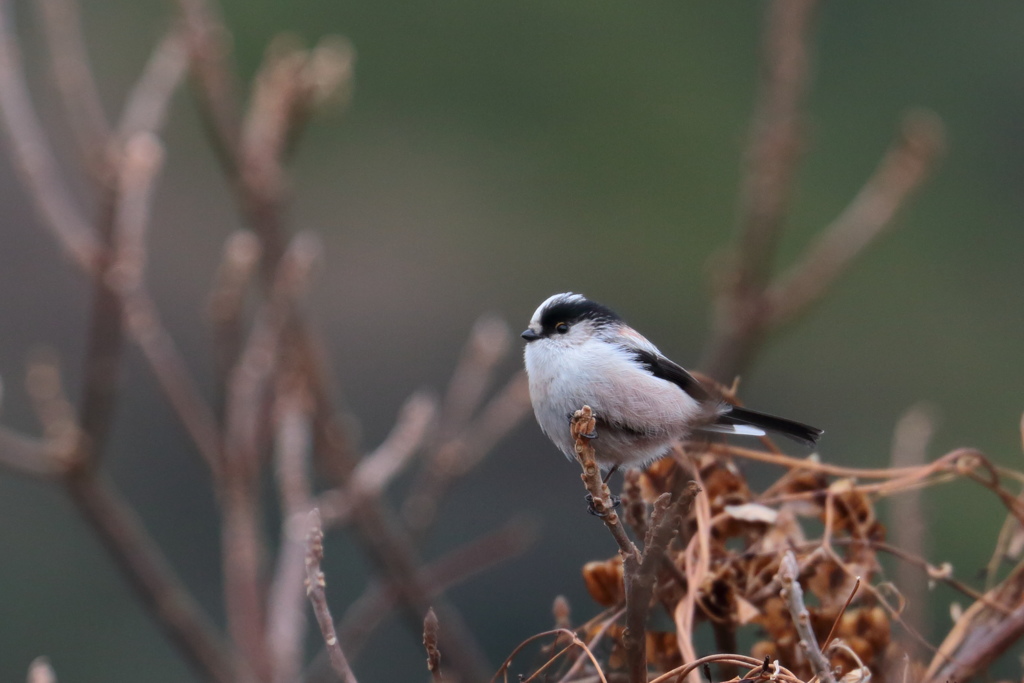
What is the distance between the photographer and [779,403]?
8.84m

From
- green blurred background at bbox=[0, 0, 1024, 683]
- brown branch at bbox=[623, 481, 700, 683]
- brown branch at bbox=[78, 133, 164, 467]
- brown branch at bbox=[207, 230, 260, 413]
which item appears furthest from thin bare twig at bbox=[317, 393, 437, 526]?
green blurred background at bbox=[0, 0, 1024, 683]

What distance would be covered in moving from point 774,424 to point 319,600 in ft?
2.58

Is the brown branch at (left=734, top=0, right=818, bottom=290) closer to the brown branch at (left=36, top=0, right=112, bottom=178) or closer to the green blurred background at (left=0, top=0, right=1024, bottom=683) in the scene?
the brown branch at (left=36, top=0, right=112, bottom=178)

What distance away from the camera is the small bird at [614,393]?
1550mm

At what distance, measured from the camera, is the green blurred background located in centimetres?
723

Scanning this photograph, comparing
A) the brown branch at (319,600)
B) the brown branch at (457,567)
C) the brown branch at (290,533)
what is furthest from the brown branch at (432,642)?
the brown branch at (457,567)

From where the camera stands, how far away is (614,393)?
5.41ft

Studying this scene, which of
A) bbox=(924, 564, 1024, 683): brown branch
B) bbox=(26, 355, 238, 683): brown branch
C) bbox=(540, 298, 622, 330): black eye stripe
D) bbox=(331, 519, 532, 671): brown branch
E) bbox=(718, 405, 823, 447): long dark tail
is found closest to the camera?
bbox=(924, 564, 1024, 683): brown branch

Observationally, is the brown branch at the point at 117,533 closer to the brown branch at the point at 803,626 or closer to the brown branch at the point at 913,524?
the brown branch at the point at 913,524

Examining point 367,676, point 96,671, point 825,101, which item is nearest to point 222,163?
point 367,676

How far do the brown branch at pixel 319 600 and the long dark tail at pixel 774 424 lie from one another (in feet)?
2.28

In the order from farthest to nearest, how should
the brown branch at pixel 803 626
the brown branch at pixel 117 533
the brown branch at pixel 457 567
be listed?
1. the brown branch at pixel 457 567
2. the brown branch at pixel 117 533
3. the brown branch at pixel 803 626

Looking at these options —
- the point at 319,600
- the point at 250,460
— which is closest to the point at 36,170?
the point at 250,460

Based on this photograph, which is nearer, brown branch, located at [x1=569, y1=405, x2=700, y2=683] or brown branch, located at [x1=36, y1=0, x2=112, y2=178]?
brown branch, located at [x1=569, y1=405, x2=700, y2=683]
